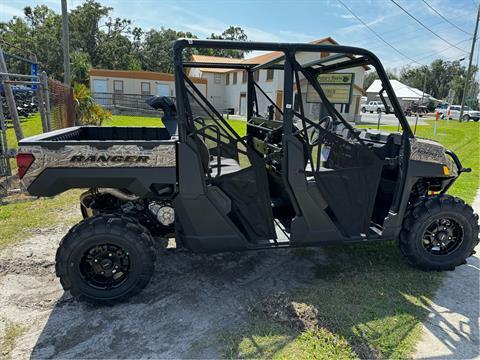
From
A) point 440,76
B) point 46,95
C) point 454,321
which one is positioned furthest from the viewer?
point 440,76

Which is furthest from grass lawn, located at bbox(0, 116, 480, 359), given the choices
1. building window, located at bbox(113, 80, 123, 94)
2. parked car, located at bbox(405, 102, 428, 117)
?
building window, located at bbox(113, 80, 123, 94)

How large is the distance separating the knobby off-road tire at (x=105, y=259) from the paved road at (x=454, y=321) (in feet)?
7.46

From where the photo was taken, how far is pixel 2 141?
7062 mm

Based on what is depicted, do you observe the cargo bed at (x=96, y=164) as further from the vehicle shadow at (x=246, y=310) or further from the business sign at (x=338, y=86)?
the business sign at (x=338, y=86)

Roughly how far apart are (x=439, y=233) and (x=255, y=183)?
2061 mm

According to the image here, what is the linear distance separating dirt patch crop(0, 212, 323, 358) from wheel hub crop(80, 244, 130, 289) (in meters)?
0.21

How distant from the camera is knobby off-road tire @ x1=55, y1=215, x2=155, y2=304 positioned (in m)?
2.97

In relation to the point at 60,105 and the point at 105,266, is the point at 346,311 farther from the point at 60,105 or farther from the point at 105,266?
the point at 60,105

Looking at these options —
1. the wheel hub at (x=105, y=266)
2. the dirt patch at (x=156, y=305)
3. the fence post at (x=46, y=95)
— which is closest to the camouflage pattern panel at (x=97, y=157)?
the wheel hub at (x=105, y=266)

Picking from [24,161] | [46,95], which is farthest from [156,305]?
[46,95]

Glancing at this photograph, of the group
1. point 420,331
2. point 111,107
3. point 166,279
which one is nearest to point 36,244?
point 166,279

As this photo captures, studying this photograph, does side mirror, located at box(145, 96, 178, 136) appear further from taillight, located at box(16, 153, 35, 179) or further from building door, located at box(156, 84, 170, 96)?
building door, located at box(156, 84, 170, 96)

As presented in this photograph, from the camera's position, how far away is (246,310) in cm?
307

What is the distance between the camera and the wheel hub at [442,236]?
3.74 meters
